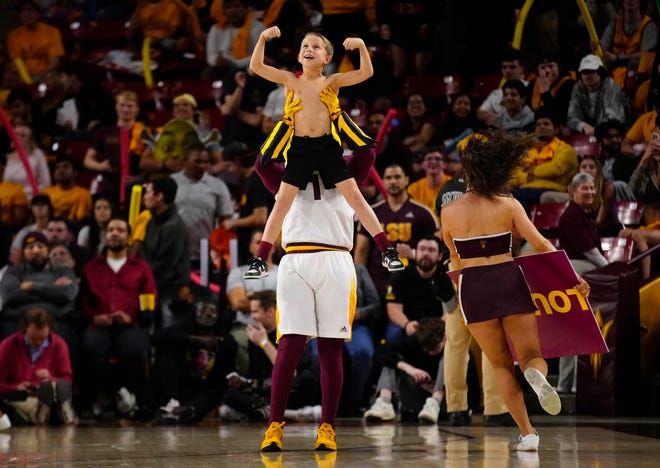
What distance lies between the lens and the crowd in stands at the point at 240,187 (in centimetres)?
975

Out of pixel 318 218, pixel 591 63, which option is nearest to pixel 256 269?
pixel 318 218

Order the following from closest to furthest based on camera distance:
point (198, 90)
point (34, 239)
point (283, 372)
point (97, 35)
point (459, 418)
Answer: point (283, 372), point (459, 418), point (34, 239), point (198, 90), point (97, 35)

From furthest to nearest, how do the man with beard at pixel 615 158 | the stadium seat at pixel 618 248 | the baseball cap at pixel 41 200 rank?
the baseball cap at pixel 41 200
the man with beard at pixel 615 158
the stadium seat at pixel 618 248

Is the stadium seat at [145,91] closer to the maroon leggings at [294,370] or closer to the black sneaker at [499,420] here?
the black sneaker at [499,420]

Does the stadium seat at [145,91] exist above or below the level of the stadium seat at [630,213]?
above

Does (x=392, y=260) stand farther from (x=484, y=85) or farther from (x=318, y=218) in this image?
(x=484, y=85)

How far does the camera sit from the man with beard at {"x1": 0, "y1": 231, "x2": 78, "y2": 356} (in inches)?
407

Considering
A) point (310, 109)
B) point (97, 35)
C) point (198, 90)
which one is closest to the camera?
point (310, 109)

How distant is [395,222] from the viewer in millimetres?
10641

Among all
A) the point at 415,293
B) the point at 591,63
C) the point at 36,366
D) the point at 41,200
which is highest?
the point at 591,63

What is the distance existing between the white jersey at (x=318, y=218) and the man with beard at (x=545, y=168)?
4.67 metres

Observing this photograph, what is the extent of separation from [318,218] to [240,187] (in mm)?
6413

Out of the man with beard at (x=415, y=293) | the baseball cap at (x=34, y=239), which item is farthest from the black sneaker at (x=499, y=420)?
the baseball cap at (x=34, y=239)

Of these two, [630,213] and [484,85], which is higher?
[484,85]
